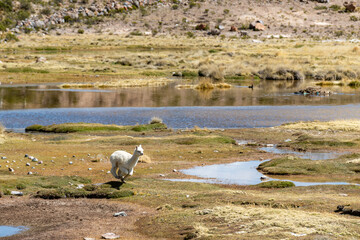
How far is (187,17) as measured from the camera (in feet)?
427

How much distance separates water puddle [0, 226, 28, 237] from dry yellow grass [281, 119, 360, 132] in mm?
21747

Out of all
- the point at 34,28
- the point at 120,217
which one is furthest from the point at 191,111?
the point at 34,28

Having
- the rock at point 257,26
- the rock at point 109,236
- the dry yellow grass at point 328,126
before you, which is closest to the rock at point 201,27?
the rock at point 257,26

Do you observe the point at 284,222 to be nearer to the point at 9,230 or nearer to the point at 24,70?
the point at 9,230

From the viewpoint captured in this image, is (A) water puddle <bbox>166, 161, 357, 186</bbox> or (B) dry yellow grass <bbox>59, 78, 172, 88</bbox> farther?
(B) dry yellow grass <bbox>59, 78, 172, 88</bbox>

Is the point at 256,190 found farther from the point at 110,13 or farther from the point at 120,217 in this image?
the point at 110,13

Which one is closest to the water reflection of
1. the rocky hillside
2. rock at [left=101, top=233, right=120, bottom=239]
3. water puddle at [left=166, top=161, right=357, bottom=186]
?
water puddle at [left=166, top=161, right=357, bottom=186]

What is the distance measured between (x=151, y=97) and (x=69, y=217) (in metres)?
35.4

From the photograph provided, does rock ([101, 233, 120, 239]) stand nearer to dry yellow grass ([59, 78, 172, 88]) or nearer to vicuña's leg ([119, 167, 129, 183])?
vicuña's leg ([119, 167, 129, 183])

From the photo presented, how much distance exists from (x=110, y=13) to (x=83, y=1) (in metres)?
9.41

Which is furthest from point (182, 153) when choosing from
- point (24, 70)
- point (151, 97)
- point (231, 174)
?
point (24, 70)

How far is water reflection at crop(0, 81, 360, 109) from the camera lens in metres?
44.5

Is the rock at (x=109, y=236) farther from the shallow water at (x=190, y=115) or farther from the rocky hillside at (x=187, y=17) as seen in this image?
the rocky hillside at (x=187, y=17)

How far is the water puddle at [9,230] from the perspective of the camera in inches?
481
